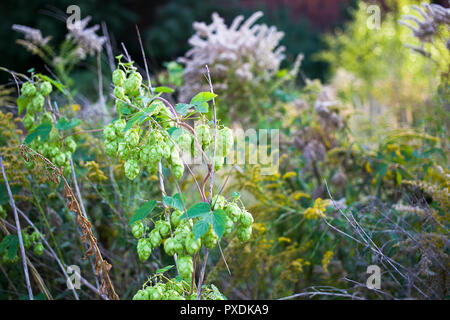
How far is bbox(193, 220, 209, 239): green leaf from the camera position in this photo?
2.09 ft

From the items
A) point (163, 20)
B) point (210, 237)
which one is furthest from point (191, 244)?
point (163, 20)

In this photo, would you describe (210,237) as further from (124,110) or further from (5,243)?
(5,243)

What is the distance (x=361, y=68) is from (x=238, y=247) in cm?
648

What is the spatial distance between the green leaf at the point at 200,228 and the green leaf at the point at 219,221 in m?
0.02

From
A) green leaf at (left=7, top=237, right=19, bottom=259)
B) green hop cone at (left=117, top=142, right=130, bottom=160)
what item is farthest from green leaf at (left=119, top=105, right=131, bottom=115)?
green leaf at (left=7, top=237, right=19, bottom=259)

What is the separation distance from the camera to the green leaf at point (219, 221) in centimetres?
64

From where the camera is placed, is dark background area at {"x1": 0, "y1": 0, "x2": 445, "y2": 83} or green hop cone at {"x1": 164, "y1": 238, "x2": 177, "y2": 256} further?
dark background area at {"x1": 0, "y1": 0, "x2": 445, "y2": 83}

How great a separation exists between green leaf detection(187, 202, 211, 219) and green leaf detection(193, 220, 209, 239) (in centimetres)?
2

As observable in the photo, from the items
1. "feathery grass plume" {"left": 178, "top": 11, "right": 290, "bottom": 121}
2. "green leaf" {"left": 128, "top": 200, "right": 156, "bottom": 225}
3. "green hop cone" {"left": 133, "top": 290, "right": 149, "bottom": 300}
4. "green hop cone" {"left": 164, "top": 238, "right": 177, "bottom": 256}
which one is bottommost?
"green hop cone" {"left": 133, "top": 290, "right": 149, "bottom": 300}

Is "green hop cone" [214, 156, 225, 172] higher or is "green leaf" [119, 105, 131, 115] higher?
"green leaf" [119, 105, 131, 115]

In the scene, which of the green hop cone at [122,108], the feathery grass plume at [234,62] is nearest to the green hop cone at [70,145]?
the green hop cone at [122,108]

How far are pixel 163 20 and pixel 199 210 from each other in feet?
32.7

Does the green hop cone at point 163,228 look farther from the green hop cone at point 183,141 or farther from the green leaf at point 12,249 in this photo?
the green leaf at point 12,249

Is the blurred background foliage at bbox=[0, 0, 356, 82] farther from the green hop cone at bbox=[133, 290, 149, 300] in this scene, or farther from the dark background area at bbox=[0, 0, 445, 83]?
the green hop cone at bbox=[133, 290, 149, 300]
